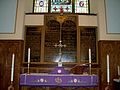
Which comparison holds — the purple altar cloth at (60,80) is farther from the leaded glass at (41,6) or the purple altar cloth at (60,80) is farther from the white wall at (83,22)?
the leaded glass at (41,6)

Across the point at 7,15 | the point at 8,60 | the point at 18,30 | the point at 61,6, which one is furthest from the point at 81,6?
the point at 8,60

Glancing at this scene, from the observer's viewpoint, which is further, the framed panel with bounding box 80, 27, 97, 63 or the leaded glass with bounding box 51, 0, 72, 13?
the leaded glass with bounding box 51, 0, 72, 13

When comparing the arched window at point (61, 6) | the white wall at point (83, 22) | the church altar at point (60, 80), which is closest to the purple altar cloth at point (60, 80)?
the church altar at point (60, 80)

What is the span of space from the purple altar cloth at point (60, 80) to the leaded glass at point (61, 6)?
3336mm

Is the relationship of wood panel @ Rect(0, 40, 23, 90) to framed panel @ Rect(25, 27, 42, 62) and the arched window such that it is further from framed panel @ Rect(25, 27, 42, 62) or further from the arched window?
the arched window

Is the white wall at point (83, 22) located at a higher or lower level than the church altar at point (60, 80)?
higher

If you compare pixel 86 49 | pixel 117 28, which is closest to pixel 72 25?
pixel 86 49

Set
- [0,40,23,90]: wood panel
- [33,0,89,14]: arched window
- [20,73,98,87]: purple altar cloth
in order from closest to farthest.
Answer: [20,73,98,87]: purple altar cloth, [0,40,23,90]: wood panel, [33,0,89,14]: arched window

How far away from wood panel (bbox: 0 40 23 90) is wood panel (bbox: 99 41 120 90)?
7.82 feet

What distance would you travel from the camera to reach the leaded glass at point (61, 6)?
749 centimetres

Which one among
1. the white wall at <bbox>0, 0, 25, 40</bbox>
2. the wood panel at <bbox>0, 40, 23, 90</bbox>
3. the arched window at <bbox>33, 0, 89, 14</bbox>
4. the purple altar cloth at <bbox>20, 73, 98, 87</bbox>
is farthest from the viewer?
the arched window at <bbox>33, 0, 89, 14</bbox>

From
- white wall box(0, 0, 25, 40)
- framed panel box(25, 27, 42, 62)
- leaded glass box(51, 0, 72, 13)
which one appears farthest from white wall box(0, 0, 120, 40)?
leaded glass box(51, 0, 72, 13)

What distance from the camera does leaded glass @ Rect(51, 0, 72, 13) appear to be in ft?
24.6

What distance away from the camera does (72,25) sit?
277 inches
